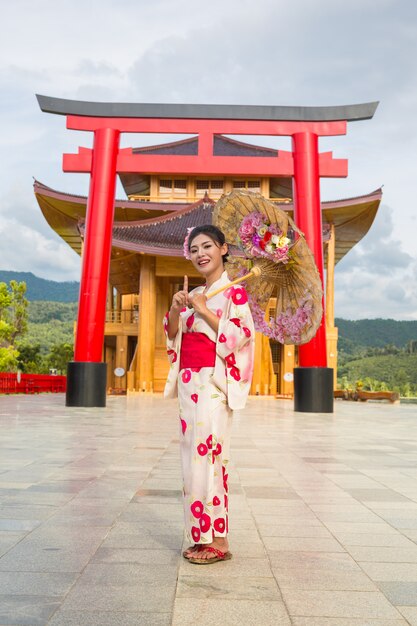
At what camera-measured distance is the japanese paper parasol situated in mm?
3822

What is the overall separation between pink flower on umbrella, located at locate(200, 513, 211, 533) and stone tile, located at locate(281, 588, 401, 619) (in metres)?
0.56

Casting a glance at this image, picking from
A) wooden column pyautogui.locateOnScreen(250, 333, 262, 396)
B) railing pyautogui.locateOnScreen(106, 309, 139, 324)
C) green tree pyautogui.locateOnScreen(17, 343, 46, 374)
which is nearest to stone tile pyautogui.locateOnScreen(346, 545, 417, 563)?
wooden column pyautogui.locateOnScreen(250, 333, 262, 396)

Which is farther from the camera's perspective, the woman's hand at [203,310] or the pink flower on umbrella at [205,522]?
the woman's hand at [203,310]

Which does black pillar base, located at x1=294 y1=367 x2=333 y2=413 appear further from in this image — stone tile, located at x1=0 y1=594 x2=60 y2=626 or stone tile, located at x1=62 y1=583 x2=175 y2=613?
stone tile, located at x1=0 y1=594 x2=60 y2=626

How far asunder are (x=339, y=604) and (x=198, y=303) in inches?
56.7

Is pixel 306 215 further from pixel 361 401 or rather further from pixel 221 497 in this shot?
pixel 361 401

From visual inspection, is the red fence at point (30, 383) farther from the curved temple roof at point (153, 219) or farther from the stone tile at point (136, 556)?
the stone tile at point (136, 556)

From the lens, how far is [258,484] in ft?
16.9

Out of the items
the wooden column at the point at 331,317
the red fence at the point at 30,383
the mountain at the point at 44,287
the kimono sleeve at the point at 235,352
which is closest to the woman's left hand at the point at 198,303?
the kimono sleeve at the point at 235,352

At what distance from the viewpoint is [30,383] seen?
26.5m

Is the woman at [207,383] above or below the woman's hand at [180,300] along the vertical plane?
below

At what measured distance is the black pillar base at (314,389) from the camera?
14.2 metres

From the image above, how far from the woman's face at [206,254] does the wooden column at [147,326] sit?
24.8m

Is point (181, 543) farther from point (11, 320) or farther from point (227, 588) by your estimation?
point (11, 320)
